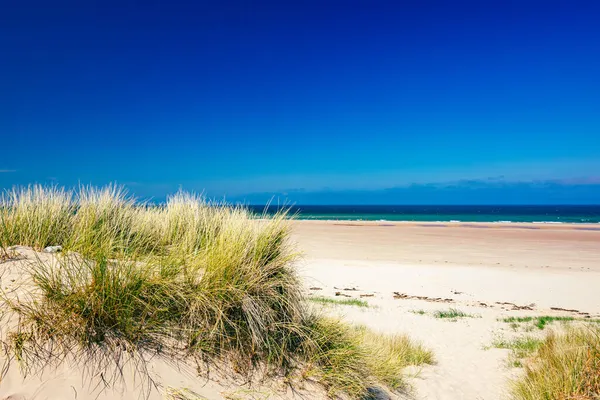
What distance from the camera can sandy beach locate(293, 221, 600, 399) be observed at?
6496mm

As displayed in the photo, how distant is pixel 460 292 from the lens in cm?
1373

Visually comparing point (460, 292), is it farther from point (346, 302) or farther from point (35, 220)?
point (35, 220)

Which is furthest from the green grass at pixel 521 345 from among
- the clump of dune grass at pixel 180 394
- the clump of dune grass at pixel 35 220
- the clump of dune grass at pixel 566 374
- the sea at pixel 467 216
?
the clump of dune grass at pixel 35 220

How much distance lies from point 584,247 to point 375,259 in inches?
673

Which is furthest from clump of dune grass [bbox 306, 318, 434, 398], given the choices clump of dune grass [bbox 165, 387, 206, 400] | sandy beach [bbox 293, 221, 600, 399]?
clump of dune grass [bbox 165, 387, 206, 400]

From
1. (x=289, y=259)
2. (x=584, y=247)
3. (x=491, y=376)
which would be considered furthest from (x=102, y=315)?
(x=584, y=247)

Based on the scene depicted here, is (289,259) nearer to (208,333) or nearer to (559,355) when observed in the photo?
(208,333)

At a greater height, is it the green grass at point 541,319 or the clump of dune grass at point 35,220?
the clump of dune grass at point 35,220

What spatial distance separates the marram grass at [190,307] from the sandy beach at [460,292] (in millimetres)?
1003

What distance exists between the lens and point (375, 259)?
863 inches

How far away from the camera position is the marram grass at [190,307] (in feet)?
10.6

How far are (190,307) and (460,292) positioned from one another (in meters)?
12.2

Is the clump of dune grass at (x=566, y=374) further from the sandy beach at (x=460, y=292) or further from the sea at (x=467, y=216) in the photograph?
the sea at (x=467, y=216)

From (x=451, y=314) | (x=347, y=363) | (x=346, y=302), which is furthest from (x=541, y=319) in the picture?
(x=347, y=363)
